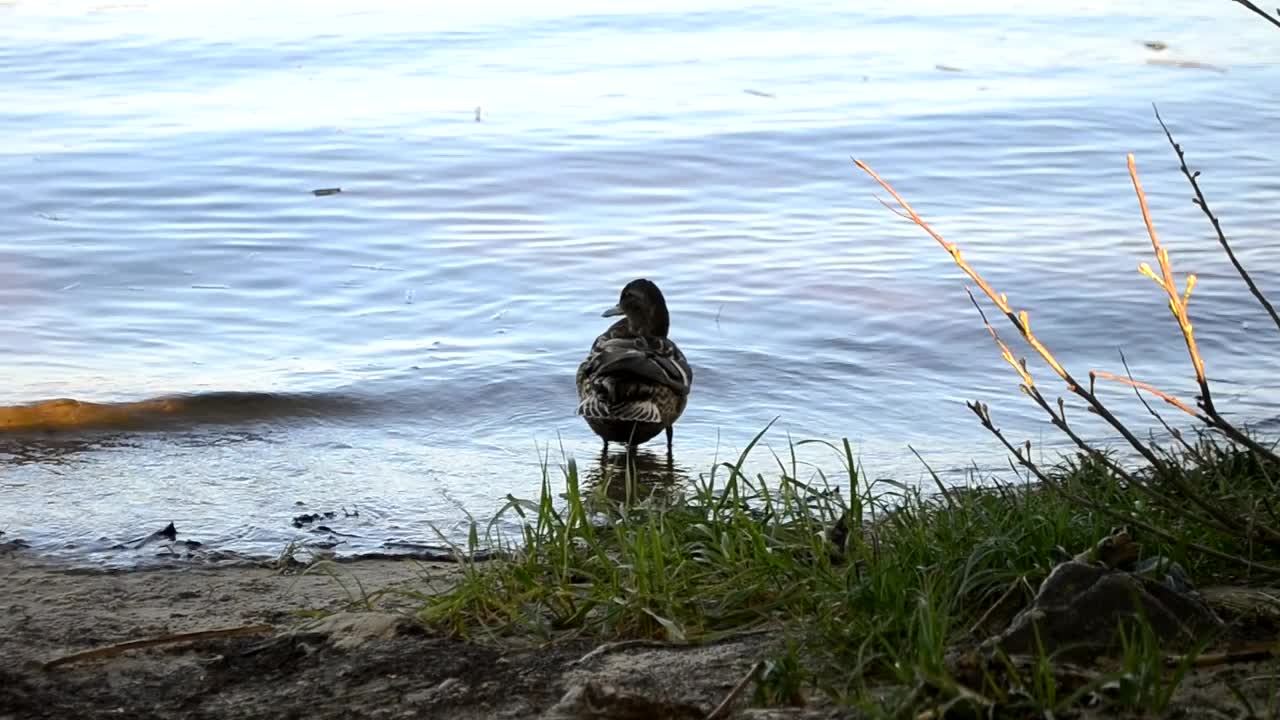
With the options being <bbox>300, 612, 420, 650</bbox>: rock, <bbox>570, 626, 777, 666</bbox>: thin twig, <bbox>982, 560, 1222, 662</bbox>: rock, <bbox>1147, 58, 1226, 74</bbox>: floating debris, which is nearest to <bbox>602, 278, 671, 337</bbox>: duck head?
<bbox>300, 612, 420, 650</bbox>: rock

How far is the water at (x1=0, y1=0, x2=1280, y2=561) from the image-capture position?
7.97 metres

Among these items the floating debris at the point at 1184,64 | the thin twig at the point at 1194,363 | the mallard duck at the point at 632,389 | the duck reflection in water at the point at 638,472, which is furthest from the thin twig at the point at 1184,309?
the floating debris at the point at 1184,64

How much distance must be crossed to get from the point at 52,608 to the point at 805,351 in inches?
206

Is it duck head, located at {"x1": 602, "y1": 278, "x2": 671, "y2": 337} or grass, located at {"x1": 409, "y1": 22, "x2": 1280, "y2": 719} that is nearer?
grass, located at {"x1": 409, "y1": 22, "x2": 1280, "y2": 719}

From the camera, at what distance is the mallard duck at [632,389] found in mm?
7883

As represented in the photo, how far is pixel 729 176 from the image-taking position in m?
14.1

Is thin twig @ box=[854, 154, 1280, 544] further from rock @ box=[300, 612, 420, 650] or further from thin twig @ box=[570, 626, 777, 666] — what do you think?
rock @ box=[300, 612, 420, 650]

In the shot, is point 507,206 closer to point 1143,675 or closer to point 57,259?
point 57,259

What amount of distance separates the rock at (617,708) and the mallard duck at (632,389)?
3845 millimetres

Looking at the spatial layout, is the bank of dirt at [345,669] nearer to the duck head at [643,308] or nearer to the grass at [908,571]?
the grass at [908,571]

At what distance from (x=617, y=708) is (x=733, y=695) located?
281 millimetres

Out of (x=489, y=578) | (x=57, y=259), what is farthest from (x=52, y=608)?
(x=57, y=259)

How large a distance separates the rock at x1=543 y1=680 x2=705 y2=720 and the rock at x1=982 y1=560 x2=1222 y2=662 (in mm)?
673

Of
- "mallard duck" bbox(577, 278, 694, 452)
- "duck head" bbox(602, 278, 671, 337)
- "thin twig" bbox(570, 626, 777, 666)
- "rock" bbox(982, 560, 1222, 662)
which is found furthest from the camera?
"duck head" bbox(602, 278, 671, 337)
